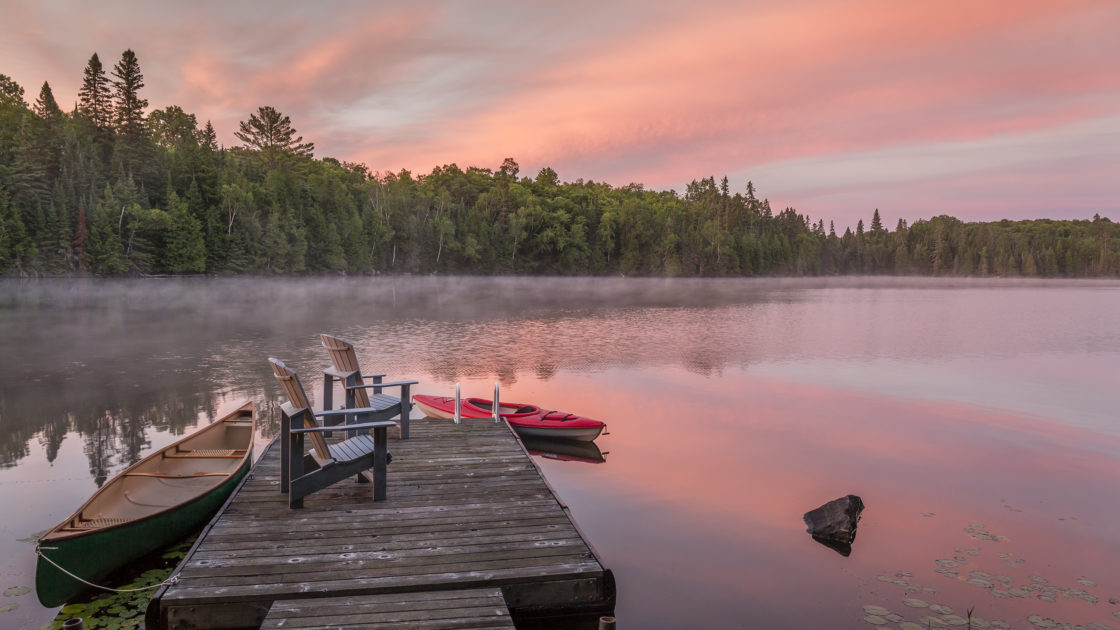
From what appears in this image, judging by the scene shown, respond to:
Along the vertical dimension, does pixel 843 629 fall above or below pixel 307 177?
below

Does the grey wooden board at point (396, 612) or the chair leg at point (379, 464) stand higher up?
the chair leg at point (379, 464)

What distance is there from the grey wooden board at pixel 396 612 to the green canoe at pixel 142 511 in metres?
2.88

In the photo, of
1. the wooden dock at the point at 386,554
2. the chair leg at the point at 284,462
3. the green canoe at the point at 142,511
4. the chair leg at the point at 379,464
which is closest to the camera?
the wooden dock at the point at 386,554

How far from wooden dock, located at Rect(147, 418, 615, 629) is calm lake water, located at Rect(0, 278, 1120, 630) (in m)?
1.83

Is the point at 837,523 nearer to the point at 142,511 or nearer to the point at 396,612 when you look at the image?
the point at 396,612

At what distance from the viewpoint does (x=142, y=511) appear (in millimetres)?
7285

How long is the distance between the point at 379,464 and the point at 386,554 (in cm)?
131

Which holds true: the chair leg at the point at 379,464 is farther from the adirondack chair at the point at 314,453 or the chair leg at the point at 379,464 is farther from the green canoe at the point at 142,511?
the green canoe at the point at 142,511

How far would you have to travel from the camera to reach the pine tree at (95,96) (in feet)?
296

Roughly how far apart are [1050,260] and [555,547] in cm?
22796

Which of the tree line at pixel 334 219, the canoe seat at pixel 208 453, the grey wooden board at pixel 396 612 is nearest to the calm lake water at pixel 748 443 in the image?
the canoe seat at pixel 208 453

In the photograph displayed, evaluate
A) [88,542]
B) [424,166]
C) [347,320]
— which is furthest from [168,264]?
[88,542]

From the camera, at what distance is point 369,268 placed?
110m

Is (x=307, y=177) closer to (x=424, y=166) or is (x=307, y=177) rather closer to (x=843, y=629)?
(x=424, y=166)
